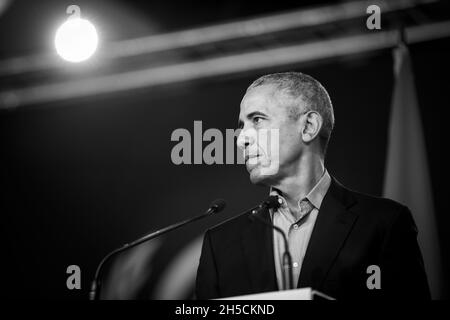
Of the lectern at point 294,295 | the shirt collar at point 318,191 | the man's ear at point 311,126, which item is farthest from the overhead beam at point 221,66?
the lectern at point 294,295

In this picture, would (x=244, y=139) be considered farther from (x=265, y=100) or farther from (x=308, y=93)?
(x=308, y=93)

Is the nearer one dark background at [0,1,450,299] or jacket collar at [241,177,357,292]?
jacket collar at [241,177,357,292]

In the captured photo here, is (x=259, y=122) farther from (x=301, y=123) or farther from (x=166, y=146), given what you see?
(x=166, y=146)

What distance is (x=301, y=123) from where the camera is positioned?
3.57m

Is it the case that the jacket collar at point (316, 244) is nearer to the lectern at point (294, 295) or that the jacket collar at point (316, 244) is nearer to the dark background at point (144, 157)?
the dark background at point (144, 157)

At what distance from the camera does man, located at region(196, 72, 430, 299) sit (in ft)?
10.6

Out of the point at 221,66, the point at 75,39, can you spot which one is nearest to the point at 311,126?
the point at 221,66

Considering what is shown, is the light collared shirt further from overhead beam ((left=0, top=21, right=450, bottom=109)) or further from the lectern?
overhead beam ((left=0, top=21, right=450, bottom=109))

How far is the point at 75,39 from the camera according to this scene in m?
4.42

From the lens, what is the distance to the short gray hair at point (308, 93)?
3596mm

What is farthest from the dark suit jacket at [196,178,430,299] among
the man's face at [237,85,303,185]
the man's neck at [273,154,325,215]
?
the man's face at [237,85,303,185]

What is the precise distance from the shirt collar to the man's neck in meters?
0.02

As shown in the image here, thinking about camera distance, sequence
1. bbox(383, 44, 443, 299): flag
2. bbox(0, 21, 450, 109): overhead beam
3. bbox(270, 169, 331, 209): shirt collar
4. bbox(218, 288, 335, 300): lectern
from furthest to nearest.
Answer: bbox(0, 21, 450, 109): overhead beam
bbox(383, 44, 443, 299): flag
bbox(270, 169, 331, 209): shirt collar
bbox(218, 288, 335, 300): lectern

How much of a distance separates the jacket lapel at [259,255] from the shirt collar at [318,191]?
18 cm
